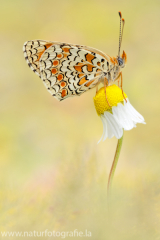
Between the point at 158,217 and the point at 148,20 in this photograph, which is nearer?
the point at 158,217

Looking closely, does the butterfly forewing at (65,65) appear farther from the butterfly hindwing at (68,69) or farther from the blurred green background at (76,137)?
the blurred green background at (76,137)

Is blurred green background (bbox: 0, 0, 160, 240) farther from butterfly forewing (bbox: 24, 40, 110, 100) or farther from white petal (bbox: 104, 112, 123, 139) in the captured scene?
butterfly forewing (bbox: 24, 40, 110, 100)

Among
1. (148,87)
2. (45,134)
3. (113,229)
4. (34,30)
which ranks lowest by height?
(45,134)

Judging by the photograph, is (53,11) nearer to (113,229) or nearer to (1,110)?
(1,110)

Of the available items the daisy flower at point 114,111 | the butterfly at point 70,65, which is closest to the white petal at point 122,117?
the daisy flower at point 114,111

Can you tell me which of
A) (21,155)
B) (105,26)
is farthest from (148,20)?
(21,155)

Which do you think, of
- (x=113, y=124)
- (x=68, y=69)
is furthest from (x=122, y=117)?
(x=68, y=69)
